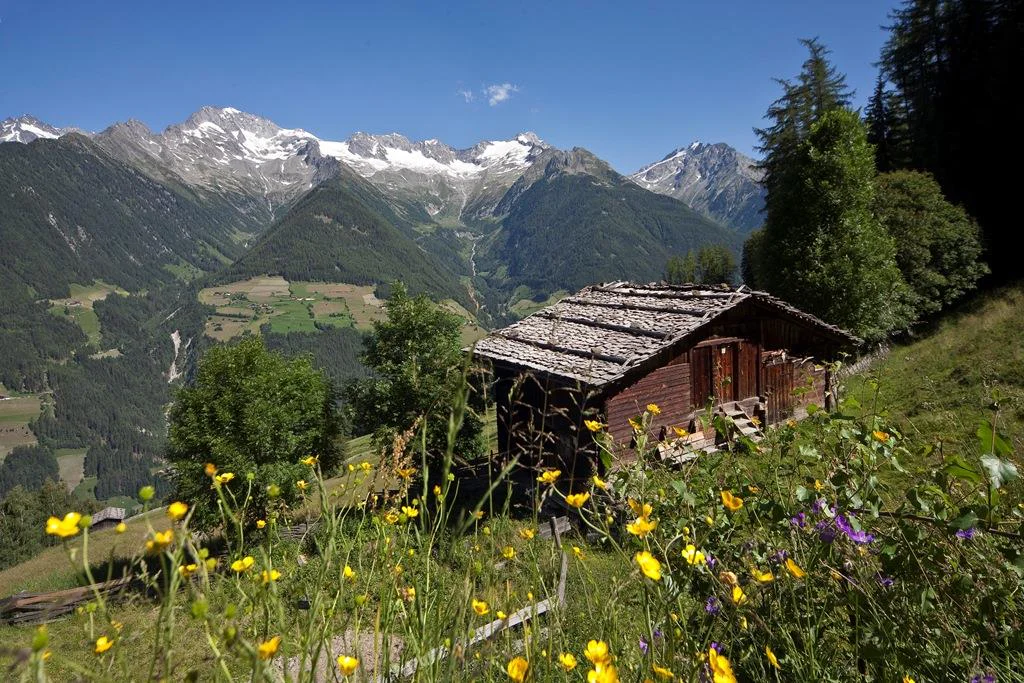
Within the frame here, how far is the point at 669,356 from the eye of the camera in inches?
575

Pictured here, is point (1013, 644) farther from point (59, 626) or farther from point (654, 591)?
point (59, 626)

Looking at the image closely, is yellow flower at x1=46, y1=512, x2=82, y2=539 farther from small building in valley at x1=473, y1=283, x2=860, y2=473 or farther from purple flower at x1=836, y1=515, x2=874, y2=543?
small building in valley at x1=473, y1=283, x2=860, y2=473

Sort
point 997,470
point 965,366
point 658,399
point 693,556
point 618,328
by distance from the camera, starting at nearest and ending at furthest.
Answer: point 693,556 → point 997,470 → point 965,366 → point 658,399 → point 618,328

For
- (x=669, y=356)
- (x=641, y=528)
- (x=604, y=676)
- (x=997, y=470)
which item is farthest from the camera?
(x=669, y=356)

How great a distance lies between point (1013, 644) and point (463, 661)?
7.21ft

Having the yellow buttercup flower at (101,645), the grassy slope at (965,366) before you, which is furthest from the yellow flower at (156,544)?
the grassy slope at (965,366)

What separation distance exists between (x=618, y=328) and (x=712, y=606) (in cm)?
1326

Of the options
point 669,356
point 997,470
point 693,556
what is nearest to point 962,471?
point 997,470

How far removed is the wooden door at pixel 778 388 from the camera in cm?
1658

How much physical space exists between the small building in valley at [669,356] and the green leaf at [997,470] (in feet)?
33.5

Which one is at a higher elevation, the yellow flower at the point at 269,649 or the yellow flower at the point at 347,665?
the yellow flower at the point at 269,649

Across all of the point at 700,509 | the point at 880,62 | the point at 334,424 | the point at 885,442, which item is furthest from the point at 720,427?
the point at 880,62

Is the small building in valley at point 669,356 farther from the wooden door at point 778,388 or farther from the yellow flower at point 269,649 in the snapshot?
the yellow flower at point 269,649

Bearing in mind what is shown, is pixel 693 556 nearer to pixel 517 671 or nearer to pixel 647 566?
pixel 647 566
